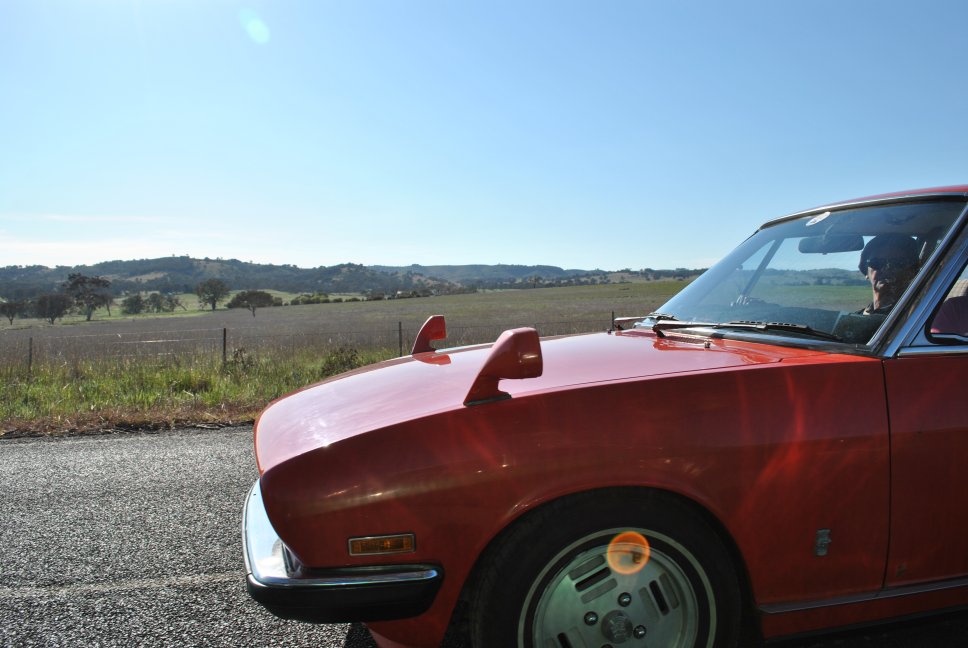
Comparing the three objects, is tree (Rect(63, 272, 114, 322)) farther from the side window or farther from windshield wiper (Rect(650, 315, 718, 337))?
the side window

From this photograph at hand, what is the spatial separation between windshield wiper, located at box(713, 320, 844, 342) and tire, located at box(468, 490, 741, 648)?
2.88 ft

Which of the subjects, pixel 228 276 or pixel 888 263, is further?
pixel 228 276

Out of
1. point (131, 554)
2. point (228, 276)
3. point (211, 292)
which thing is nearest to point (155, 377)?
point (131, 554)

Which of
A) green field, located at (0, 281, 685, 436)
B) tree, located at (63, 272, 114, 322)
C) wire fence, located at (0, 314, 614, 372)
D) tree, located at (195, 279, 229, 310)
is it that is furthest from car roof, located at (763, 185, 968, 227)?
tree, located at (195, 279, 229, 310)

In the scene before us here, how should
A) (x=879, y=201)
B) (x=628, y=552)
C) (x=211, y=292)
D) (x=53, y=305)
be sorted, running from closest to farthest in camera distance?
(x=628, y=552)
(x=879, y=201)
(x=53, y=305)
(x=211, y=292)

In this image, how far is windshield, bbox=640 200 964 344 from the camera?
2.15 m

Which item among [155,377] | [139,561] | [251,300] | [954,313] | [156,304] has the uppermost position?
[251,300]

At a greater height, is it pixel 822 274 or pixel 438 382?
pixel 822 274

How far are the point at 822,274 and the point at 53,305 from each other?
268ft

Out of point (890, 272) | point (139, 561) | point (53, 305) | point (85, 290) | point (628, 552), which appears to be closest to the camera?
point (628, 552)

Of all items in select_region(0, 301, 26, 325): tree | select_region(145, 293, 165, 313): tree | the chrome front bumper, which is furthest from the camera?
select_region(145, 293, 165, 313): tree

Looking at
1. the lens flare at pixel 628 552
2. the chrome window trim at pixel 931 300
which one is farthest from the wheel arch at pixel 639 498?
the chrome window trim at pixel 931 300

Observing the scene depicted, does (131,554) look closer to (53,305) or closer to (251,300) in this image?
(53,305)

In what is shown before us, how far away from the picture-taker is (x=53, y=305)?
67.1 meters
